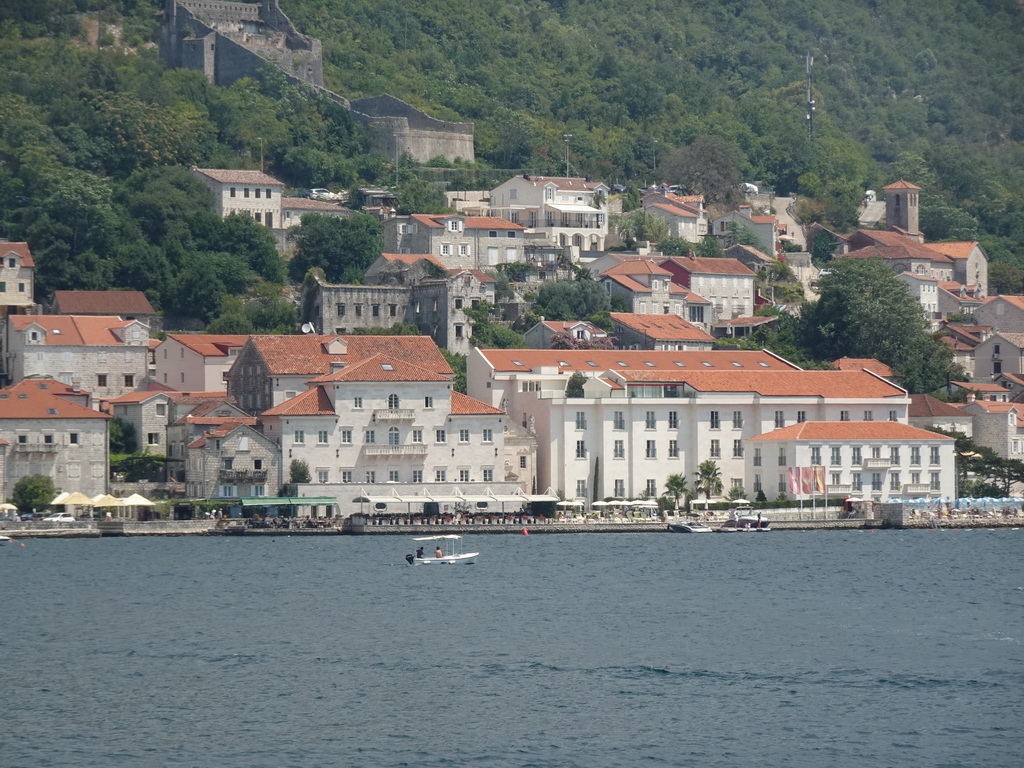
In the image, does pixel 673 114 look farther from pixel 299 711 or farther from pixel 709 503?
pixel 299 711

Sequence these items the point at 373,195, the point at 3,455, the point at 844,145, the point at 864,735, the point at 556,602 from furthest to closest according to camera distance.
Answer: the point at 844,145, the point at 373,195, the point at 3,455, the point at 556,602, the point at 864,735

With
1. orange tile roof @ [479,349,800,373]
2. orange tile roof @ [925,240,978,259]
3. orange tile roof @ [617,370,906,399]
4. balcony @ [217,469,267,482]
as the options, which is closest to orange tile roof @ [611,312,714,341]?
orange tile roof @ [479,349,800,373]

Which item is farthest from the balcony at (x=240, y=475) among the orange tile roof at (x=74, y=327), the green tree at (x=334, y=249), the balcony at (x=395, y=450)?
the green tree at (x=334, y=249)

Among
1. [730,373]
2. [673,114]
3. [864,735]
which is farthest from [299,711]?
[673,114]

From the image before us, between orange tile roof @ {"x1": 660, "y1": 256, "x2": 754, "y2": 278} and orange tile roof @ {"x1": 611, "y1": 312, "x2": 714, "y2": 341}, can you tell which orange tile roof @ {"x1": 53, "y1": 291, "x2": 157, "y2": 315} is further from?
orange tile roof @ {"x1": 660, "y1": 256, "x2": 754, "y2": 278}

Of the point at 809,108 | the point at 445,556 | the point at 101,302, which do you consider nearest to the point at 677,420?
the point at 445,556

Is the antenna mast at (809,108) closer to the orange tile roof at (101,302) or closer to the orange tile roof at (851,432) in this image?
the orange tile roof at (851,432)

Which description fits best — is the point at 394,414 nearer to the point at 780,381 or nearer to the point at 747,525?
the point at 747,525
